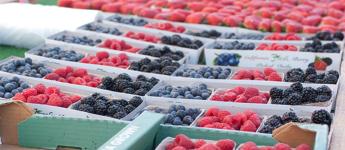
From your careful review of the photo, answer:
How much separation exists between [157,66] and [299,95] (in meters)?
1.05

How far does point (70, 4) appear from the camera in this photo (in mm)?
6039

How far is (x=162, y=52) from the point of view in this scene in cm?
424

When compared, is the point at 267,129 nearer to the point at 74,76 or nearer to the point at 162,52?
the point at 74,76

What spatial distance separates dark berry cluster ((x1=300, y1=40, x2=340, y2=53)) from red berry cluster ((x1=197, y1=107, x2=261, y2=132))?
1365 mm

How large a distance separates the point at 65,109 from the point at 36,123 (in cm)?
57

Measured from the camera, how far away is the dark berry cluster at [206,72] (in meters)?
3.66

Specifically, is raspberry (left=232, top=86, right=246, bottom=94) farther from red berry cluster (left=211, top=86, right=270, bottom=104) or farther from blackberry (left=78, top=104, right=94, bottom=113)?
blackberry (left=78, top=104, right=94, bottom=113)

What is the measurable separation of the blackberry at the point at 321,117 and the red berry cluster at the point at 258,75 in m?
0.68

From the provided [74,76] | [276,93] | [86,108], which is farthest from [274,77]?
[74,76]

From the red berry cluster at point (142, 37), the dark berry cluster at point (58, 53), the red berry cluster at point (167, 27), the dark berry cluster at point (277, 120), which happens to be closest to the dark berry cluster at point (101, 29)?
the red berry cluster at point (142, 37)

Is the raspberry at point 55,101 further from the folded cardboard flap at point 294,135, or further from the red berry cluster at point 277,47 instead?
the red berry cluster at point 277,47

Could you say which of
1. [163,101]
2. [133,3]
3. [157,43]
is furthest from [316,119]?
[133,3]

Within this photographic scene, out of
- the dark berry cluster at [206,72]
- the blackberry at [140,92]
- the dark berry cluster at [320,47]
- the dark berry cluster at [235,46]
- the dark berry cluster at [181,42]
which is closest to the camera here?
the blackberry at [140,92]

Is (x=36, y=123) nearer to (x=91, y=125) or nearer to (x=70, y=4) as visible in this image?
(x=91, y=125)
